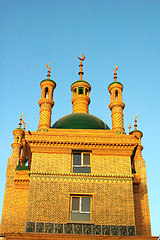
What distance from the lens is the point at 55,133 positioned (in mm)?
20656

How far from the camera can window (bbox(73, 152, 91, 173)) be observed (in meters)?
19.9

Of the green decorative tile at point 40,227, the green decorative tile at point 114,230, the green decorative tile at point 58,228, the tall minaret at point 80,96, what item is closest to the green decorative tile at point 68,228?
the green decorative tile at point 58,228

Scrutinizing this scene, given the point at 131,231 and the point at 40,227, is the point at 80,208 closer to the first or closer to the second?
the point at 40,227

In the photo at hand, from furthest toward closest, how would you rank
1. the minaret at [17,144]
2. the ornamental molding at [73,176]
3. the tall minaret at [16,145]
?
the minaret at [17,144] < the tall minaret at [16,145] < the ornamental molding at [73,176]

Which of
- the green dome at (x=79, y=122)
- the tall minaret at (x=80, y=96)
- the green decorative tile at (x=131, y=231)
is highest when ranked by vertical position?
the tall minaret at (x=80, y=96)

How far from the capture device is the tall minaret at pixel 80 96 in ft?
91.5

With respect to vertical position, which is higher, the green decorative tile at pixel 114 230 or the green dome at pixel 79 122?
the green dome at pixel 79 122

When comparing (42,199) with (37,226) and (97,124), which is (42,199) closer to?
(37,226)

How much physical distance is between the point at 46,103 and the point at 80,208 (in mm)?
8000

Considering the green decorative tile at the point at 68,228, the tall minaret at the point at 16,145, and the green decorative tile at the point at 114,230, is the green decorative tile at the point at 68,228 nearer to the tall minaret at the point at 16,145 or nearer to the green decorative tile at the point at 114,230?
the green decorative tile at the point at 114,230

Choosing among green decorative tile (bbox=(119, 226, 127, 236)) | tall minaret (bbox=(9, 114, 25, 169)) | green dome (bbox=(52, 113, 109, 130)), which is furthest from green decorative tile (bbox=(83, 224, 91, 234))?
tall minaret (bbox=(9, 114, 25, 169))

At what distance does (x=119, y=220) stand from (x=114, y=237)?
4.16ft

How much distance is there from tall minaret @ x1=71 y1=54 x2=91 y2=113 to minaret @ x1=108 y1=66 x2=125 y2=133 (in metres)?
3.37

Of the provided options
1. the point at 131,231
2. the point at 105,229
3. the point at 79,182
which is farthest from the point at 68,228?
the point at 131,231
